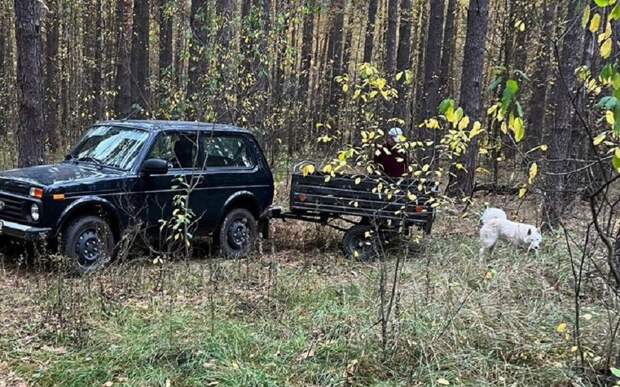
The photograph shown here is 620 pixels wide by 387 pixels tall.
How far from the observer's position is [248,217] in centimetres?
935

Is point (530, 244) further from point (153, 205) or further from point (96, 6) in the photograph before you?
point (96, 6)

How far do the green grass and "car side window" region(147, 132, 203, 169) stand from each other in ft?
6.55

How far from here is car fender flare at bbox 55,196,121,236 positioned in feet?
23.4

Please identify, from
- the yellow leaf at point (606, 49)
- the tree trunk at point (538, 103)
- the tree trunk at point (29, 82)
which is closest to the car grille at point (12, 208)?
the tree trunk at point (29, 82)

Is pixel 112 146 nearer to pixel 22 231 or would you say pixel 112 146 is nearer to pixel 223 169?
pixel 223 169

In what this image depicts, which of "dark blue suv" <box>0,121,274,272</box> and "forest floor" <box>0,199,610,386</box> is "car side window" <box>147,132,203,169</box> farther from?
"forest floor" <box>0,199,610,386</box>

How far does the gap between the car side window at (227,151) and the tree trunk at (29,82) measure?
2.96 metres

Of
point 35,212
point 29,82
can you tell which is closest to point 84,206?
point 35,212

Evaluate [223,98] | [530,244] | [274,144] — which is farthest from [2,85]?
[530,244]

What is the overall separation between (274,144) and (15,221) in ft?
36.3

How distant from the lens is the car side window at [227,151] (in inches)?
350

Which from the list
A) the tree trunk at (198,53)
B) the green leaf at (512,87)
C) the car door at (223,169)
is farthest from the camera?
the tree trunk at (198,53)

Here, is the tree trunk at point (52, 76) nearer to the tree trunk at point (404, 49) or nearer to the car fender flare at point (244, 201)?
the tree trunk at point (404, 49)

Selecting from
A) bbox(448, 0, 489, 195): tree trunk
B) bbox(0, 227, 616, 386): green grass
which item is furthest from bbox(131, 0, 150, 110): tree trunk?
bbox(0, 227, 616, 386): green grass
